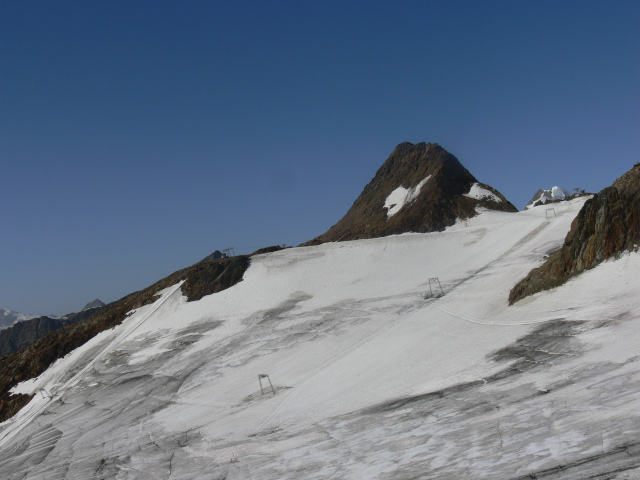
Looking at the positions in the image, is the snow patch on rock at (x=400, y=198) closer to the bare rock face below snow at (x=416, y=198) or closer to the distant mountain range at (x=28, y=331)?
the bare rock face below snow at (x=416, y=198)

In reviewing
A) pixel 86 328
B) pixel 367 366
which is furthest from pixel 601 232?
pixel 86 328

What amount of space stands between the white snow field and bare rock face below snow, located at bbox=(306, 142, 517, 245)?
16486mm

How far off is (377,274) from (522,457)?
88.0 feet

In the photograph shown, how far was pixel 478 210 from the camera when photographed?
177 feet

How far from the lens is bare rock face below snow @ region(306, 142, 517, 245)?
181 feet

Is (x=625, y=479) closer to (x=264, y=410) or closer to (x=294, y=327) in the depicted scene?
(x=264, y=410)

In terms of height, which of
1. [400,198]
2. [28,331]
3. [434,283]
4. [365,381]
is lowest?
[365,381]

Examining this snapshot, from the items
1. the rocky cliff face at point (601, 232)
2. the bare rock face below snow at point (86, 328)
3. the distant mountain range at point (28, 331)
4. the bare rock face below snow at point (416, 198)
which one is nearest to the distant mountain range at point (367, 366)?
the rocky cliff face at point (601, 232)

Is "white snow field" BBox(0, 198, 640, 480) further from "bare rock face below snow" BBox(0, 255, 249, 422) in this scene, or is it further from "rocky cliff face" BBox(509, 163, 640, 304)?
"bare rock face below snow" BBox(0, 255, 249, 422)

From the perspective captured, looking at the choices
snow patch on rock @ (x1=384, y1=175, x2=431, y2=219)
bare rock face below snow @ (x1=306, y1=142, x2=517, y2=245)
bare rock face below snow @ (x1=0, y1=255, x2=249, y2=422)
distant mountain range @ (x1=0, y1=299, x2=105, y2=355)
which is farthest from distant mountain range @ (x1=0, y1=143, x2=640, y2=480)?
distant mountain range @ (x1=0, y1=299, x2=105, y2=355)

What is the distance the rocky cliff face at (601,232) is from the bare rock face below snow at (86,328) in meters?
26.6

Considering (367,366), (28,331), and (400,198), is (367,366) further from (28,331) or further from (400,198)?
(28,331)

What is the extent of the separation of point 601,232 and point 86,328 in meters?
37.5

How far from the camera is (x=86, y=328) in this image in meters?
38.6
